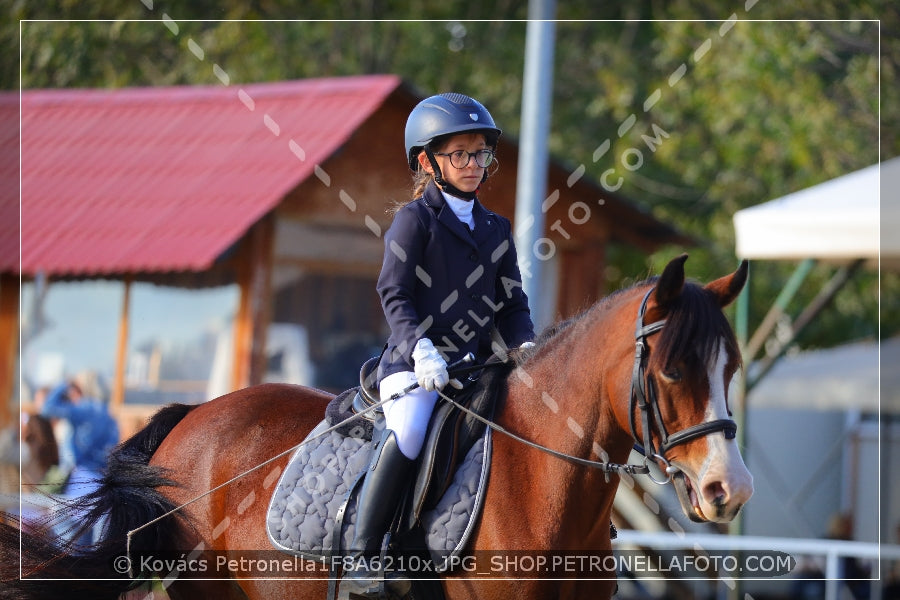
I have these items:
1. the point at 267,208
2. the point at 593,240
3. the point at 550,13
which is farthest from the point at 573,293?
the point at 550,13

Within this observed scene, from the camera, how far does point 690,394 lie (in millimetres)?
3559

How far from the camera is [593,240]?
13.9 m

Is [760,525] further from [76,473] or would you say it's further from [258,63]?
[258,63]

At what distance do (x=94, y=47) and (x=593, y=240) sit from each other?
10461 mm

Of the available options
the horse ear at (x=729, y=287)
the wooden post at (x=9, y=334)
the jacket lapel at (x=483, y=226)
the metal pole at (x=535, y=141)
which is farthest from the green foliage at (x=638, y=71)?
the horse ear at (x=729, y=287)

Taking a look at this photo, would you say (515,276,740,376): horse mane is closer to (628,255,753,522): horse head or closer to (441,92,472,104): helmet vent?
(628,255,753,522): horse head

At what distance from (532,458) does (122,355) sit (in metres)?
9.15

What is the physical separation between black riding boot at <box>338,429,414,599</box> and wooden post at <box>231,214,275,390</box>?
7653mm

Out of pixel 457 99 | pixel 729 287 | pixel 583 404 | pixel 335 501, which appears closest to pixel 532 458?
pixel 583 404

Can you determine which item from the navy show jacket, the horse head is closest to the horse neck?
the horse head

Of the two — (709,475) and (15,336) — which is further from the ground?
(15,336)

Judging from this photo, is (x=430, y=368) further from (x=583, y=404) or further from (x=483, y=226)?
(x=483, y=226)

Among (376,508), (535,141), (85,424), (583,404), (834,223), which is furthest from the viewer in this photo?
(85,424)

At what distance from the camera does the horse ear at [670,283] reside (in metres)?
3.59
